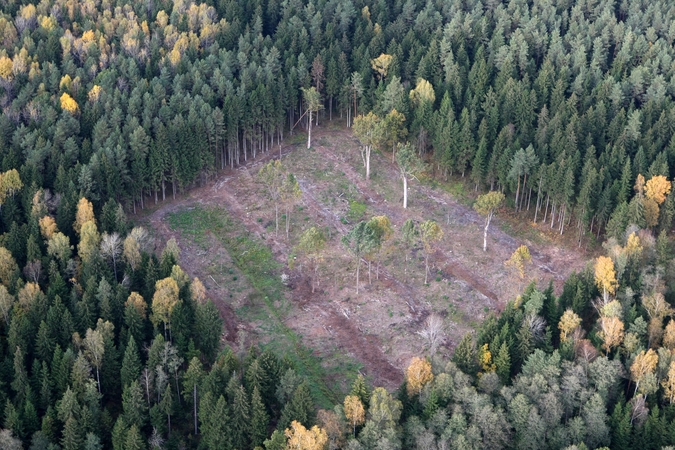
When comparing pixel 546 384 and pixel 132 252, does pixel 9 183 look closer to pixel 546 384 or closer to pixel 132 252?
pixel 132 252

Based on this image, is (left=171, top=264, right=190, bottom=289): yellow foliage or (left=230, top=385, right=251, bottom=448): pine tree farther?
(left=171, top=264, right=190, bottom=289): yellow foliage

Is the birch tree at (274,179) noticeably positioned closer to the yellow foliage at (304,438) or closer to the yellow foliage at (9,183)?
the yellow foliage at (9,183)

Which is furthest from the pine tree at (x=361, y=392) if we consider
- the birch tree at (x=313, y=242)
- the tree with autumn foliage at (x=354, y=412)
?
the birch tree at (x=313, y=242)

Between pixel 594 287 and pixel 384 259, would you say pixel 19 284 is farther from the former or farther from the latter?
pixel 594 287

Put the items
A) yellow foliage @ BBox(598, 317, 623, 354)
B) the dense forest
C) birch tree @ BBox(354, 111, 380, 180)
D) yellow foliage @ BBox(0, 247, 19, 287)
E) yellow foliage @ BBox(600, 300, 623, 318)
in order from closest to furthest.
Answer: the dense forest → yellow foliage @ BBox(598, 317, 623, 354) → yellow foliage @ BBox(600, 300, 623, 318) → yellow foliage @ BBox(0, 247, 19, 287) → birch tree @ BBox(354, 111, 380, 180)

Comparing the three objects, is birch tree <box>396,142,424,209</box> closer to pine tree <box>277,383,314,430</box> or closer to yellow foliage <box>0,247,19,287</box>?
pine tree <box>277,383,314,430</box>

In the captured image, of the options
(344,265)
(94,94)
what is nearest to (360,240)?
(344,265)

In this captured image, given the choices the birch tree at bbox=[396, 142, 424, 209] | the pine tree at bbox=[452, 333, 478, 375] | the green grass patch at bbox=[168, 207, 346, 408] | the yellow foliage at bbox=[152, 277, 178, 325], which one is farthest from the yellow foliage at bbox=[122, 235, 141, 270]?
the pine tree at bbox=[452, 333, 478, 375]
